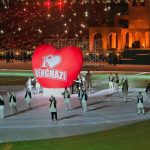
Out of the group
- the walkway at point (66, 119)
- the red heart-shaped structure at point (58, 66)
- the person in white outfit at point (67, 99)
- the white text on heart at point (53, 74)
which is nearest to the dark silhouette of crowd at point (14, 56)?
the red heart-shaped structure at point (58, 66)

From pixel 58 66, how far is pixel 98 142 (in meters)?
11.1

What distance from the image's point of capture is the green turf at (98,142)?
1858 centimetres

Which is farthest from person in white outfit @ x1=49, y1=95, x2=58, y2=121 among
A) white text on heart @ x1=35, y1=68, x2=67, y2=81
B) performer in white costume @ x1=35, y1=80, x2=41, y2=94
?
performer in white costume @ x1=35, y1=80, x2=41, y2=94

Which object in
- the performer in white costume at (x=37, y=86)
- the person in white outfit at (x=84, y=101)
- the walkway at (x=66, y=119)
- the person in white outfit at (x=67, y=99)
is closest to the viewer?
the walkway at (x=66, y=119)

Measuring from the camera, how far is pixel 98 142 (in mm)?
19438

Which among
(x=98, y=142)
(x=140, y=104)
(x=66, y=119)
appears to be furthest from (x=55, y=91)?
(x=98, y=142)

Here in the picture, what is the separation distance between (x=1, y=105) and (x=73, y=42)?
4639cm

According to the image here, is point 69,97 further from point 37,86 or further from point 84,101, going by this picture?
point 37,86

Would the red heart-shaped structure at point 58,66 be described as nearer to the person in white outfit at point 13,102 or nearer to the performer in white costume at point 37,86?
the performer in white costume at point 37,86

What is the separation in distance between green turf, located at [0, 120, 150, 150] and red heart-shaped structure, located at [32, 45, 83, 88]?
928cm

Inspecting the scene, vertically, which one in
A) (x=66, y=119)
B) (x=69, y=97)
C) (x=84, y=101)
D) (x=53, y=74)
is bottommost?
(x=66, y=119)

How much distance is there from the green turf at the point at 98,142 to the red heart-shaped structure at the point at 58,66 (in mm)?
9277

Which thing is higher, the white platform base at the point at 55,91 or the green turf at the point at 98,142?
the white platform base at the point at 55,91

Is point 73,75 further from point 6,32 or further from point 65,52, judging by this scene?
point 6,32
